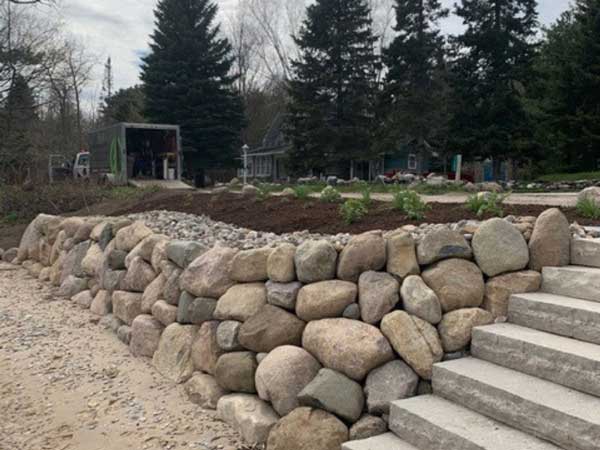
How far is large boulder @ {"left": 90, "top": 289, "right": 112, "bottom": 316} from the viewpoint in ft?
18.2

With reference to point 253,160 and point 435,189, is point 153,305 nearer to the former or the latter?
point 435,189

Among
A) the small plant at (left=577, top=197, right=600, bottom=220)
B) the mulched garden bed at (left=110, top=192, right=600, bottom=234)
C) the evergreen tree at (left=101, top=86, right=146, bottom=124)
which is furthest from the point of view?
the evergreen tree at (left=101, top=86, right=146, bottom=124)

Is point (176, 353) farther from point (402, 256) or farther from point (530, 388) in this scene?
point (530, 388)

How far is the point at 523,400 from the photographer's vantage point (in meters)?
2.31

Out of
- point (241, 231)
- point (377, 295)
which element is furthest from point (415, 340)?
point (241, 231)

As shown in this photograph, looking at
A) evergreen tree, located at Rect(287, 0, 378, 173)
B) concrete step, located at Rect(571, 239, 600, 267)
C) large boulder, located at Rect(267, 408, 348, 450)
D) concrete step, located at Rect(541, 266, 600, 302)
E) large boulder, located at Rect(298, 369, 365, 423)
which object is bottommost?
large boulder, located at Rect(267, 408, 348, 450)

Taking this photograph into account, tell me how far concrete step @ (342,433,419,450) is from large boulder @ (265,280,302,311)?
969 mm

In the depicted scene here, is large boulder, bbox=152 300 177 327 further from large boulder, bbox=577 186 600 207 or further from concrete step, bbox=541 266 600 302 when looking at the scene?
large boulder, bbox=577 186 600 207

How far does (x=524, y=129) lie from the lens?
1995 centimetres

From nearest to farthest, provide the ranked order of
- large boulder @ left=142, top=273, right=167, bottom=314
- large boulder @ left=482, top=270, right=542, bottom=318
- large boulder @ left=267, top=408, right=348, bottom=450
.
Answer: large boulder @ left=267, top=408, right=348, bottom=450 → large boulder @ left=482, top=270, right=542, bottom=318 → large boulder @ left=142, top=273, right=167, bottom=314

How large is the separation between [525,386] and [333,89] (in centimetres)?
2072

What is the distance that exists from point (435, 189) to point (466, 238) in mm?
4527

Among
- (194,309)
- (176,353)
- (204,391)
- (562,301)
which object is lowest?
(204,391)

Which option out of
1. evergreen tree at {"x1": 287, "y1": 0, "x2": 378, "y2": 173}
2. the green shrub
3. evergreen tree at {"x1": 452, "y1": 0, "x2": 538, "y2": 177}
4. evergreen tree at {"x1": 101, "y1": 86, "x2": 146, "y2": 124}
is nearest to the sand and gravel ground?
the green shrub
